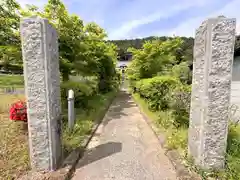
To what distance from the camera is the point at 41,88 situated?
2854mm

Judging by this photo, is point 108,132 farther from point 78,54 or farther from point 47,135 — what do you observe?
point 78,54

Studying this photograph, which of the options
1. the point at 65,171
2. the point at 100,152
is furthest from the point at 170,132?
the point at 65,171

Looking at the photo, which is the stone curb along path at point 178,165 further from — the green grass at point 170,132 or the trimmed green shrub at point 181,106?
the trimmed green shrub at point 181,106

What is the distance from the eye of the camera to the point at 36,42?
2.75 meters

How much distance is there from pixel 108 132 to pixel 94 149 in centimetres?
128

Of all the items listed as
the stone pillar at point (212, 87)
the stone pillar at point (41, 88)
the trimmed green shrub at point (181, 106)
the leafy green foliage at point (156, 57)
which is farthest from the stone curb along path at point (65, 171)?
the leafy green foliage at point (156, 57)

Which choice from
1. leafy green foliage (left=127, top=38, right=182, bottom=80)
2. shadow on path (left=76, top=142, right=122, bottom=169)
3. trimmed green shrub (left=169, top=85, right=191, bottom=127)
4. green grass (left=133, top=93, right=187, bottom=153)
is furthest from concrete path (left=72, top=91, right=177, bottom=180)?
leafy green foliage (left=127, top=38, right=182, bottom=80)

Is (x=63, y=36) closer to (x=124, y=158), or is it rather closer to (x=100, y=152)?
(x=100, y=152)

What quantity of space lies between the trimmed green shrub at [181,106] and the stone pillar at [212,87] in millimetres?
2021

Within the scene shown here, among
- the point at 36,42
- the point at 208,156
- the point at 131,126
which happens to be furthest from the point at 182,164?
the point at 36,42

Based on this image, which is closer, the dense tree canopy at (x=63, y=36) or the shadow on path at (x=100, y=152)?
the shadow on path at (x=100, y=152)

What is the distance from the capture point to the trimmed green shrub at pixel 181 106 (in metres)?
5.09

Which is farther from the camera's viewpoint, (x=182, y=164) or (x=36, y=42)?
(x=182, y=164)

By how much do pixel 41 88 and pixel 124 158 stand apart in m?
2.33
